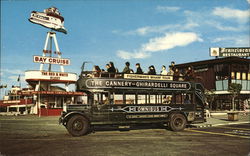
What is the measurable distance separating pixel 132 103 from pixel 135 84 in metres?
1.12

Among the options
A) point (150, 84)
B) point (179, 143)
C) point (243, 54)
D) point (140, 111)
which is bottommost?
point (179, 143)

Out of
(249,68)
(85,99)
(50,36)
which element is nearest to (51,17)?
(50,36)

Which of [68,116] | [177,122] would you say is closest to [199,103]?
[177,122]

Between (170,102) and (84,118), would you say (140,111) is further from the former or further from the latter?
(84,118)

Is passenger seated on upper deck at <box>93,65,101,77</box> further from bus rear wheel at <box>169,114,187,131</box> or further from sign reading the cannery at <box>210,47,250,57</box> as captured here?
sign reading the cannery at <box>210,47,250,57</box>

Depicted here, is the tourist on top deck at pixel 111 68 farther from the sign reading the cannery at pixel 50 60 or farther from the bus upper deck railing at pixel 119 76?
the sign reading the cannery at pixel 50 60

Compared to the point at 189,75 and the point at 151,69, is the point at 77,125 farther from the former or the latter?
the point at 189,75

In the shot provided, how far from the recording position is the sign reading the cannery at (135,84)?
1277cm

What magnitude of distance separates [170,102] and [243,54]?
34918mm

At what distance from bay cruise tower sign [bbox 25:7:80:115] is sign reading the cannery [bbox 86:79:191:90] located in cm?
2423

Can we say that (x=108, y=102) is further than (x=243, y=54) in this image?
No

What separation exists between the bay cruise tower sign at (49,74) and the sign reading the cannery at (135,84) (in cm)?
2423

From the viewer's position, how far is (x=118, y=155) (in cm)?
743

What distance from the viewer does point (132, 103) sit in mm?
13445
